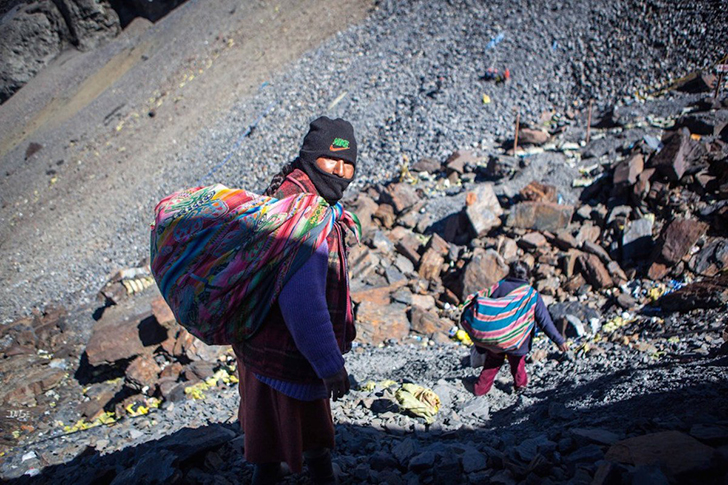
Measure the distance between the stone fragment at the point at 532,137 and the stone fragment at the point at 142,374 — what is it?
21.5ft

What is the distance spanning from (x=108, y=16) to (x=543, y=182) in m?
24.5

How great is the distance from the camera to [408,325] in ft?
16.8

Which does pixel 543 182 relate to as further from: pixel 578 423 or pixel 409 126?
pixel 578 423

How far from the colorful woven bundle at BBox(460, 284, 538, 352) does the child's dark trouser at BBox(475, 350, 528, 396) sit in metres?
0.19

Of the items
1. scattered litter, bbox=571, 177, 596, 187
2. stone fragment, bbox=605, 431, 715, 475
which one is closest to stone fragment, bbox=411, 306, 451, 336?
scattered litter, bbox=571, 177, 596, 187

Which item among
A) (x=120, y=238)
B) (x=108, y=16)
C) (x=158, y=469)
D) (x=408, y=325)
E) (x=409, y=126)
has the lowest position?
(x=408, y=325)

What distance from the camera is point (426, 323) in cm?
503

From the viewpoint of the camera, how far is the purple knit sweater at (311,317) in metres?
1.42

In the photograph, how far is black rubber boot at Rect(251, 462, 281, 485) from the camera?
5.99 feet

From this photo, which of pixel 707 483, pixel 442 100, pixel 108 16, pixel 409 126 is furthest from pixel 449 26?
pixel 108 16

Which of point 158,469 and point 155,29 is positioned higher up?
point 155,29

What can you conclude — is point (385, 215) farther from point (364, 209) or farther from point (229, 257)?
point (229, 257)

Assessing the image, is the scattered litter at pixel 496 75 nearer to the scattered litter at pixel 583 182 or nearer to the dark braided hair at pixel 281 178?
the scattered litter at pixel 583 182

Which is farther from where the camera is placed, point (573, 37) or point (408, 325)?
point (573, 37)
